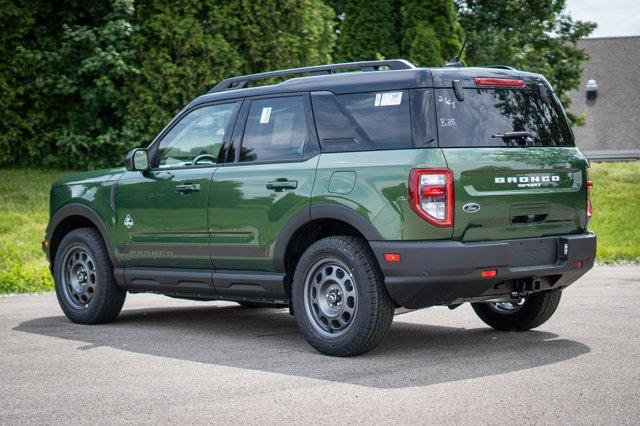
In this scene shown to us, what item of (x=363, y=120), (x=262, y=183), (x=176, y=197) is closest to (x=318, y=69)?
(x=363, y=120)

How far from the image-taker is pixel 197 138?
8969 millimetres

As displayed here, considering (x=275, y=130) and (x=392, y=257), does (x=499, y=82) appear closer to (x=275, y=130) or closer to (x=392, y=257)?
(x=392, y=257)

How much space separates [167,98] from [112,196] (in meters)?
8.12

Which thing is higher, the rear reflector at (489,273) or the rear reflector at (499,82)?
the rear reflector at (499,82)

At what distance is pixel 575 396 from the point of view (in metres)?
6.09

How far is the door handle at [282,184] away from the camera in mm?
7819

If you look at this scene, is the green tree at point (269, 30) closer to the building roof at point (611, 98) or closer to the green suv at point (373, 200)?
the green suv at point (373, 200)

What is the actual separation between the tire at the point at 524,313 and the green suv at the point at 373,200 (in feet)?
0.04

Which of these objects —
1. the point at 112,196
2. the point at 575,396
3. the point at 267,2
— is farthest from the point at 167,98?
the point at 575,396

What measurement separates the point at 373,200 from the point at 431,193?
1.38ft

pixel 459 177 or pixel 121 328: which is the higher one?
pixel 459 177

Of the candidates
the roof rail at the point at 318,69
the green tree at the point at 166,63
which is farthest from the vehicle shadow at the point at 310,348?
the green tree at the point at 166,63

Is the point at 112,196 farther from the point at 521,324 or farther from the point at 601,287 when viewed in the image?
the point at 601,287

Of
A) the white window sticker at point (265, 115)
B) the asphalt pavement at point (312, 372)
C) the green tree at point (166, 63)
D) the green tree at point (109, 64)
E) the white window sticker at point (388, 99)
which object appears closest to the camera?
the asphalt pavement at point (312, 372)
